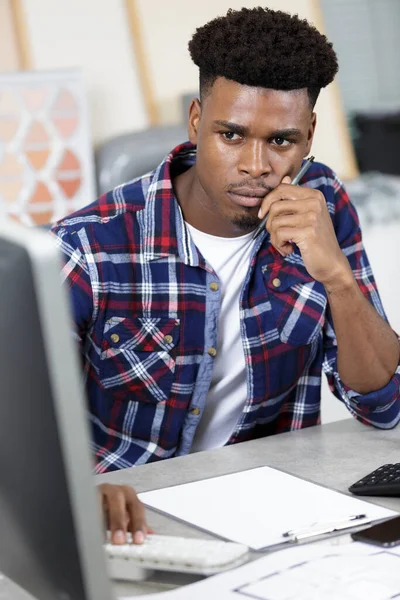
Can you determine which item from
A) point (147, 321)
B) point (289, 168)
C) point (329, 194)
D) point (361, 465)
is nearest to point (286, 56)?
point (289, 168)

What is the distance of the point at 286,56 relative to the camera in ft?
4.76

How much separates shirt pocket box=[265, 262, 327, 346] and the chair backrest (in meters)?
0.40

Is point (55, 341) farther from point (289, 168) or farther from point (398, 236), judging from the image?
point (398, 236)

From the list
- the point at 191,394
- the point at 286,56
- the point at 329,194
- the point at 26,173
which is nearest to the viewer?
the point at 286,56

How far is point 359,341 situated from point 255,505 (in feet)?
1.43

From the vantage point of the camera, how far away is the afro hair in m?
1.44

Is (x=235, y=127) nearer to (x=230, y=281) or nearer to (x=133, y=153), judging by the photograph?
(x=230, y=281)

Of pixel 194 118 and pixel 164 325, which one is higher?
pixel 194 118

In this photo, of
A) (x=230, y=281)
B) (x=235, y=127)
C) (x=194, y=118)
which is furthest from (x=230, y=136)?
(x=230, y=281)

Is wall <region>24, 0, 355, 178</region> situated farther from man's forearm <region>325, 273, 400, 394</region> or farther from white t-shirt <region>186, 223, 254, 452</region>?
man's forearm <region>325, 273, 400, 394</region>

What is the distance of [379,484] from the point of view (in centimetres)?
119

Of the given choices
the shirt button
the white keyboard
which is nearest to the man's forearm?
the shirt button

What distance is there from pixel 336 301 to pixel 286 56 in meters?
0.37

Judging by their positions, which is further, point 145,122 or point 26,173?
point 145,122
